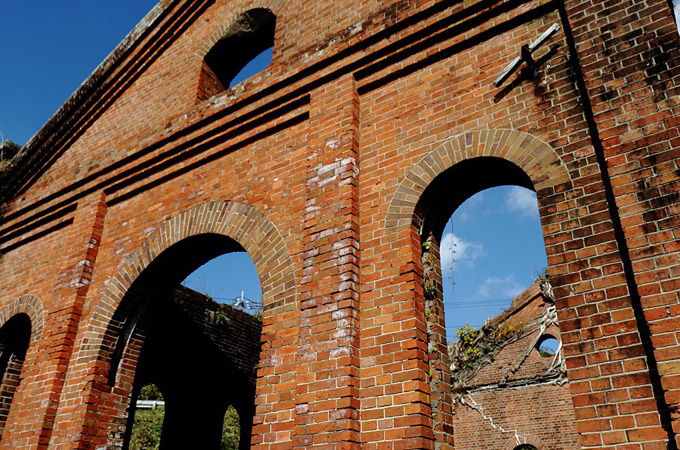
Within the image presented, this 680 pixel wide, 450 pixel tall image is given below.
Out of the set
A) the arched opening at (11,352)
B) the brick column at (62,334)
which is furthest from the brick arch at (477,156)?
the arched opening at (11,352)

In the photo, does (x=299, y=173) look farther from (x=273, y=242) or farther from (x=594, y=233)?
(x=594, y=233)

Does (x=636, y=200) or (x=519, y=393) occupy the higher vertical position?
(x=519, y=393)

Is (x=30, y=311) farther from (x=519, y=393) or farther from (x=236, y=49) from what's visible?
(x=519, y=393)

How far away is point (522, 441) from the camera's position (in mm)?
13898

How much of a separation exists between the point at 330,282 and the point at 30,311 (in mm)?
5348

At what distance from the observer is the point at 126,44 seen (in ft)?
27.8

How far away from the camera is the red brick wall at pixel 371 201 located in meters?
3.47

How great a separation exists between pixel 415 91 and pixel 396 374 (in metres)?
2.80

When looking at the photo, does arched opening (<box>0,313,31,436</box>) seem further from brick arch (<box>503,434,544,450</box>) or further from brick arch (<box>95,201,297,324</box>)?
brick arch (<box>503,434,544,450</box>)

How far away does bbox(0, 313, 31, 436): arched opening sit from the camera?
24.9 feet

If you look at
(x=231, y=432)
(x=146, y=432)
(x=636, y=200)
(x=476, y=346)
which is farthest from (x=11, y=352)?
(x=476, y=346)

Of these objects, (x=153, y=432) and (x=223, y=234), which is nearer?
(x=223, y=234)

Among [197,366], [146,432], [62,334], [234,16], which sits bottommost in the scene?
[146,432]

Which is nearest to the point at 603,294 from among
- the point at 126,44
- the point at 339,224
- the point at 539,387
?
the point at 339,224
